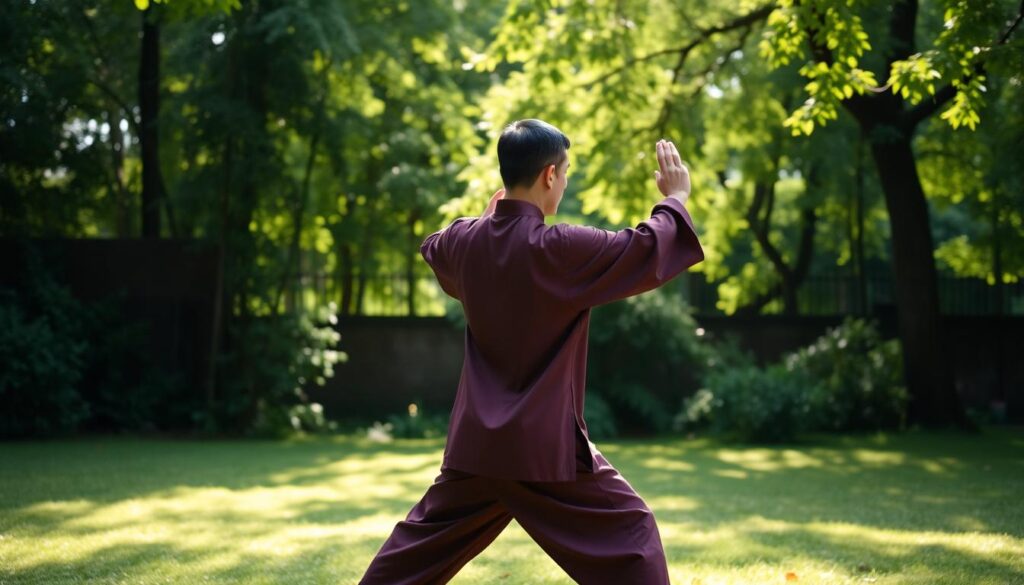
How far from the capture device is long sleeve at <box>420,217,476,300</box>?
3982 mm

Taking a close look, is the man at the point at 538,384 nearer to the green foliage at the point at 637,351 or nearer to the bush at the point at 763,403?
the bush at the point at 763,403

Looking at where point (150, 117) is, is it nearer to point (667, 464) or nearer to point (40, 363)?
point (40, 363)

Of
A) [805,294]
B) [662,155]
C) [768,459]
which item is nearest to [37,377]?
[768,459]

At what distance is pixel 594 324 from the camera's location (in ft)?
53.3

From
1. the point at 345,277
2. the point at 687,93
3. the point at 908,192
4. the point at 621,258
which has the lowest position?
the point at 621,258

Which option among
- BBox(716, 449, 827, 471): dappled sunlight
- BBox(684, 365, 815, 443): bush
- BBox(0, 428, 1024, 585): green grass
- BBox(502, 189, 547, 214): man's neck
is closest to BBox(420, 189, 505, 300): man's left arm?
BBox(502, 189, 547, 214): man's neck

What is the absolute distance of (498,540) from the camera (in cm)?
704

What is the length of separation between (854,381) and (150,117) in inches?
465

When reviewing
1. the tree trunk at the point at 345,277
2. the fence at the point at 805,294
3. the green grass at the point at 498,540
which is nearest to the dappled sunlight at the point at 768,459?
the green grass at the point at 498,540

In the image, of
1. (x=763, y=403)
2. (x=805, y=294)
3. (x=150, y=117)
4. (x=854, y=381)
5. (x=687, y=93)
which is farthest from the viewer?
(x=805, y=294)

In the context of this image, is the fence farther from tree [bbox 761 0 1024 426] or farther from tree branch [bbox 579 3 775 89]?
tree branch [bbox 579 3 775 89]

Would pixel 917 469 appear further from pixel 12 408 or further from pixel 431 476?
pixel 12 408

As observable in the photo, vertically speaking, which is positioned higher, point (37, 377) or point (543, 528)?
point (37, 377)

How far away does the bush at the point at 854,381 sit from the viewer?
15.1 metres
